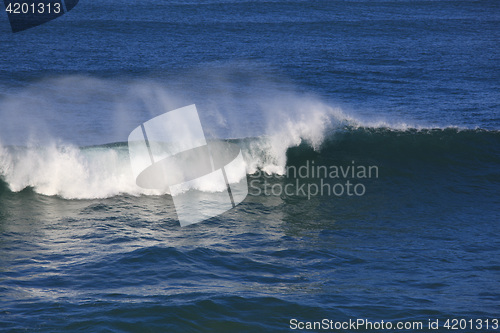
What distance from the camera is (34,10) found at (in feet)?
139

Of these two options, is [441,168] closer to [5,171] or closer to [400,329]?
[400,329]

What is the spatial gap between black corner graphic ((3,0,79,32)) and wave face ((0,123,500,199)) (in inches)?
1006

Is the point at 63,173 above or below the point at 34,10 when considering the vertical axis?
below

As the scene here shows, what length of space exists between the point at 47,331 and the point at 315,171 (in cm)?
844

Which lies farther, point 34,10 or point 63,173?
point 34,10

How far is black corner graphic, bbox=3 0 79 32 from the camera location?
36463 mm

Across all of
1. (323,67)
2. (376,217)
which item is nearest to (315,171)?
(376,217)

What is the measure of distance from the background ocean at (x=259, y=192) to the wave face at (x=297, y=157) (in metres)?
0.05

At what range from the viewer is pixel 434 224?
10.6 meters

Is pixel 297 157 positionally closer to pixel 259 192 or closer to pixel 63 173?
pixel 259 192
